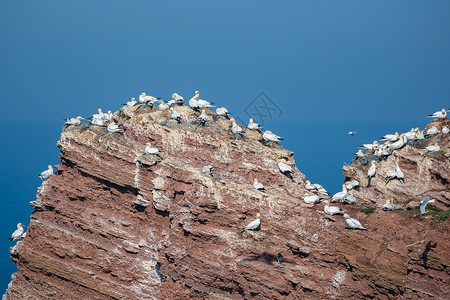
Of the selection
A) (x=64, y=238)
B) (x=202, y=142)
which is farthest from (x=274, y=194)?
(x=64, y=238)

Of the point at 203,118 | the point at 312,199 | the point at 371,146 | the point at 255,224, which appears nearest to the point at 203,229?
the point at 255,224

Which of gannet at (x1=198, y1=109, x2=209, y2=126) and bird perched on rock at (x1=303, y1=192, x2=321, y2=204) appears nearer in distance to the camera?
bird perched on rock at (x1=303, y1=192, x2=321, y2=204)

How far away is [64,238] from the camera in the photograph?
23484 mm

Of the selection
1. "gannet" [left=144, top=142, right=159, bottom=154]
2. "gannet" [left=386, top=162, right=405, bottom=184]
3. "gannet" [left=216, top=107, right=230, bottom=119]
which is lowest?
"gannet" [left=144, top=142, right=159, bottom=154]

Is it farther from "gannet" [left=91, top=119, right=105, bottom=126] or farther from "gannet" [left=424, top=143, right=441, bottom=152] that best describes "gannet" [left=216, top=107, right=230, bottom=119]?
"gannet" [left=424, top=143, right=441, bottom=152]

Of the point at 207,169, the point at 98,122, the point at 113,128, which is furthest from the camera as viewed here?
the point at 98,122

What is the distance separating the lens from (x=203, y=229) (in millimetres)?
20516

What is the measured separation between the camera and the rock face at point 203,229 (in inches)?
751

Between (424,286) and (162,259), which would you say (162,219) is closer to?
(162,259)

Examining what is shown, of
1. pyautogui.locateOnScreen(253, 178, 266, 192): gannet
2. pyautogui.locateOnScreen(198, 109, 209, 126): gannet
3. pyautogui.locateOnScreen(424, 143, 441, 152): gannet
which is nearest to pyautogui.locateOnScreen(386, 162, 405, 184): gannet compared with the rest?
pyautogui.locateOnScreen(424, 143, 441, 152): gannet

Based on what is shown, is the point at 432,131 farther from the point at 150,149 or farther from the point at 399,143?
the point at 150,149

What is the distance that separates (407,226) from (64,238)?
17.1 m

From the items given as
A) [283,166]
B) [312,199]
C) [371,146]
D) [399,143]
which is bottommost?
[312,199]

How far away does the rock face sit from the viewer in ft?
62.6
